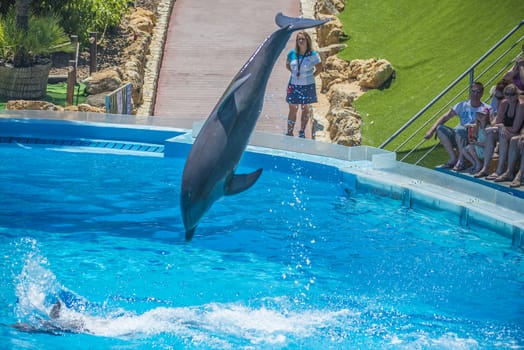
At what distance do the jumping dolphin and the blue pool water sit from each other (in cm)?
154

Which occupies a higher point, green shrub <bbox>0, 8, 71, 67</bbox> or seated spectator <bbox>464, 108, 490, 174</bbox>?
→ green shrub <bbox>0, 8, 71, 67</bbox>

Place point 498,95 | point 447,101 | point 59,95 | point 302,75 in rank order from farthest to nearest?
point 59,95 < point 447,101 < point 302,75 < point 498,95

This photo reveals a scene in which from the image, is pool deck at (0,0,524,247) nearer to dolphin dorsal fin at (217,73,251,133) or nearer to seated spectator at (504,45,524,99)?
seated spectator at (504,45,524,99)

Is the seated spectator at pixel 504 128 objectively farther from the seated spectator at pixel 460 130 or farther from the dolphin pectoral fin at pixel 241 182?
the dolphin pectoral fin at pixel 241 182

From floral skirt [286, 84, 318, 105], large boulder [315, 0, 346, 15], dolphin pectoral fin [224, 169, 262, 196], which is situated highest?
large boulder [315, 0, 346, 15]

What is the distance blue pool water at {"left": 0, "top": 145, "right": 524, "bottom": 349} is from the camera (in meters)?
6.43

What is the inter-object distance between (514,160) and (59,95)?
849 cm

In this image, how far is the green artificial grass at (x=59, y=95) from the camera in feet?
47.3

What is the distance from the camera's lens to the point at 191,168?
5027 mm

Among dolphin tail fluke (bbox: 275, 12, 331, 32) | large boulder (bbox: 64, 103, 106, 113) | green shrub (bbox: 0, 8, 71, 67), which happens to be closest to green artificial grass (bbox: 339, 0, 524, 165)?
large boulder (bbox: 64, 103, 106, 113)

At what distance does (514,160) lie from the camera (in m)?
9.15

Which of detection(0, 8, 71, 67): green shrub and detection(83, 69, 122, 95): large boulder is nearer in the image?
detection(0, 8, 71, 67): green shrub

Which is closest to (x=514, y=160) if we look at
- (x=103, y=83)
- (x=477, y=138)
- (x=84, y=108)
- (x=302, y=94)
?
(x=477, y=138)

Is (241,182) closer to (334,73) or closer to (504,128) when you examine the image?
(504,128)
